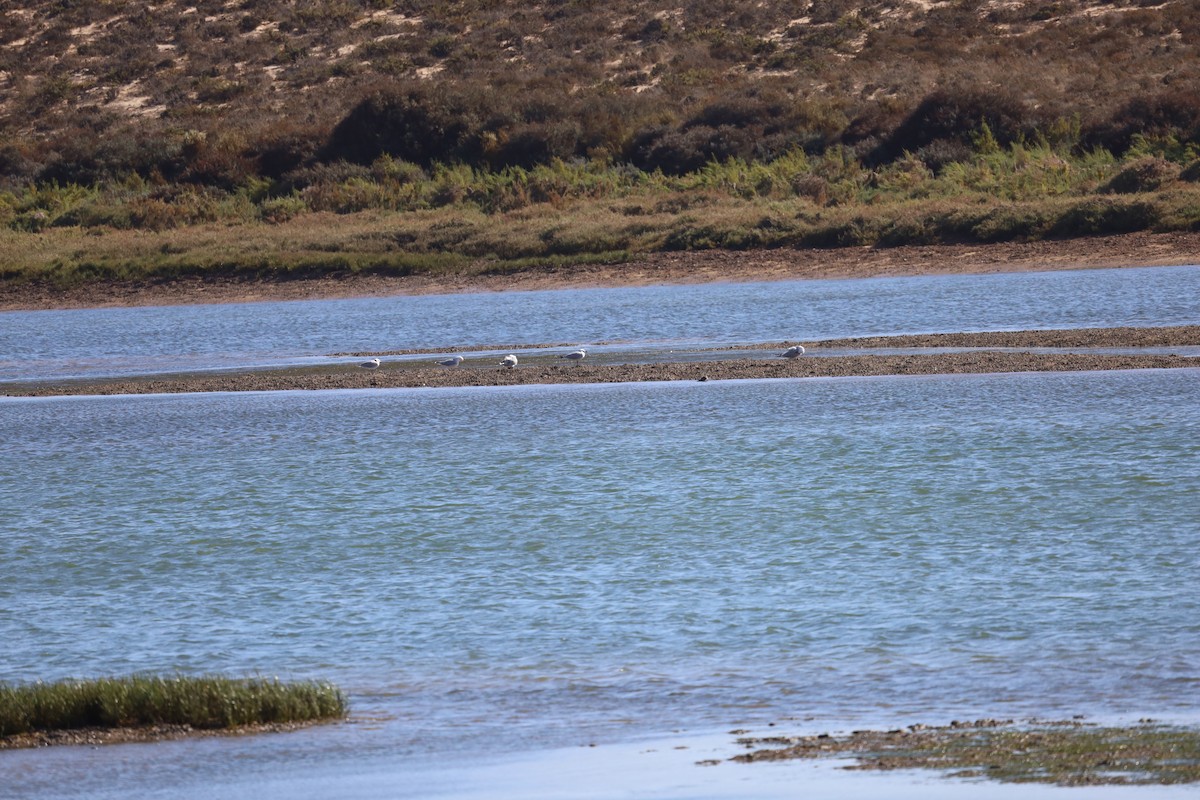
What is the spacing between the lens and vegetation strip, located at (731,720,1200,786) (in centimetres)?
532

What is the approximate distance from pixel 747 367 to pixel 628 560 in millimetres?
8864

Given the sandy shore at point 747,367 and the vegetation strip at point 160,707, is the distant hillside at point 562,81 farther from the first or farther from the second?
the vegetation strip at point 160,707

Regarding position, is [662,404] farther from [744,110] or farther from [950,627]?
[744,110]

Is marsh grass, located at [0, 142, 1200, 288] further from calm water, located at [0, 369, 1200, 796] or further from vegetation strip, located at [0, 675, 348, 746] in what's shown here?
vegetation strip, located at [0, 675, 348, 746]

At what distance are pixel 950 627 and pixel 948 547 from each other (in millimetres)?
1991

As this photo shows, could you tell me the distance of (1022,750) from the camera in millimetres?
5699

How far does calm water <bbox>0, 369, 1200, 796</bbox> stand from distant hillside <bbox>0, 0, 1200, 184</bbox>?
69.7 feet

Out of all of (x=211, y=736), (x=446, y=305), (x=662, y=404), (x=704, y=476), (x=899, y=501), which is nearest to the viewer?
(x=211, y=736)

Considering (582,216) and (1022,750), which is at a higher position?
(582,216)

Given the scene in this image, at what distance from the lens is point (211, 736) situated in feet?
21.7

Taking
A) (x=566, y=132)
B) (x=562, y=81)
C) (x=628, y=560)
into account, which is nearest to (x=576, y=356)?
(x=628, y=560)

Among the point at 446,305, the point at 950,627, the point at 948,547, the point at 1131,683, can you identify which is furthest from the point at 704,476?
the point at 446,305

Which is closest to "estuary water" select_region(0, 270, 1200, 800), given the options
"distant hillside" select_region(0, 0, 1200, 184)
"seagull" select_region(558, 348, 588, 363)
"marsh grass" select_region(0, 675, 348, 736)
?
"marsh grass" select_region(0, 675, 348, 736)

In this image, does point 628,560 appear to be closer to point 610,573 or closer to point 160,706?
point 610,573
